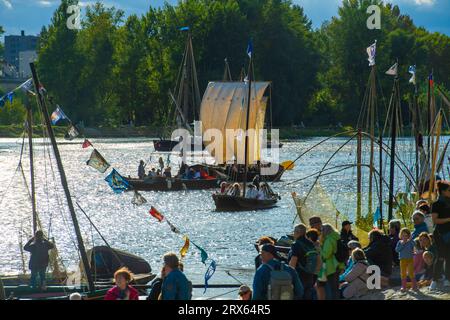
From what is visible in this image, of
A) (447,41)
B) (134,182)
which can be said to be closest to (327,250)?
(134,182)

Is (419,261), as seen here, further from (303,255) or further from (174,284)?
(174,284)

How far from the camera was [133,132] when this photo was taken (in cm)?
13775

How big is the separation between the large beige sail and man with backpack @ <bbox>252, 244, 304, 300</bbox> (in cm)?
4874

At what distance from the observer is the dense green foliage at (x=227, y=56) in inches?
4756

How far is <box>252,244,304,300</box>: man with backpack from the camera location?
12836 mm

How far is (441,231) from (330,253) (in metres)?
1.86

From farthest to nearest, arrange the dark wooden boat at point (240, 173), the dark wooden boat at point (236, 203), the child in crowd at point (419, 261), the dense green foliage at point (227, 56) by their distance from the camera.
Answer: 1. the dense green foliage at point (227, 56)
2. the dark wooden boat at point (240, 173)
3. the dark wooden boat at point (236, 203)
4. the child in crowd at point (419, 261)

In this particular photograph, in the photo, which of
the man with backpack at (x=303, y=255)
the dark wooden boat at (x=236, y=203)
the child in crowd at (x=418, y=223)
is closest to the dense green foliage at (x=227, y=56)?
the dark wooden boat at (x=236, y=203)

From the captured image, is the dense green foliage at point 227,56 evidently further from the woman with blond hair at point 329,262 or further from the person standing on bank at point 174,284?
the person standing on bank at point 174,284

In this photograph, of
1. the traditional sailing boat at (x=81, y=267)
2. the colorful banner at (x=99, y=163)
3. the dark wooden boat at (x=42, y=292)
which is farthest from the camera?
the dark wooden boat at (x=42, y=292)

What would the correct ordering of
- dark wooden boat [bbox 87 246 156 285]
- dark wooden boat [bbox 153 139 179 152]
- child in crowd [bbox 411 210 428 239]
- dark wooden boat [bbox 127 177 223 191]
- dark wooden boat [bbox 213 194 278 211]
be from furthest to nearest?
dark wooden boat [bbox 153 139 179 152], dark wooden boat [bbox 127 177 223 191], dark wooden boat [bbox 213 194 278 211], dark wooden boat [bbox 87 246 156 285], child in crowd [bbox 411 210 428 239]

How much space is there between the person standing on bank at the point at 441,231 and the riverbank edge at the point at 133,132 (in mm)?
108646

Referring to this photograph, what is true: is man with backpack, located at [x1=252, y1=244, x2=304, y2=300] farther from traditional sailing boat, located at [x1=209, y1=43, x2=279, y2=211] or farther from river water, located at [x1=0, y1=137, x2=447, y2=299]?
traditional sailing boat, located at [x1=209, y1=43, x2=279, y2=211]

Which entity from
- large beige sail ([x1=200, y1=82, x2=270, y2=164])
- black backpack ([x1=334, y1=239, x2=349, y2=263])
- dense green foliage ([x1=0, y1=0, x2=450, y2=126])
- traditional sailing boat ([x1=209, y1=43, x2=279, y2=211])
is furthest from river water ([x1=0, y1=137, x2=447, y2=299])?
dense green foliage ([x1=0, y1=0, x2=450, y2=126])
